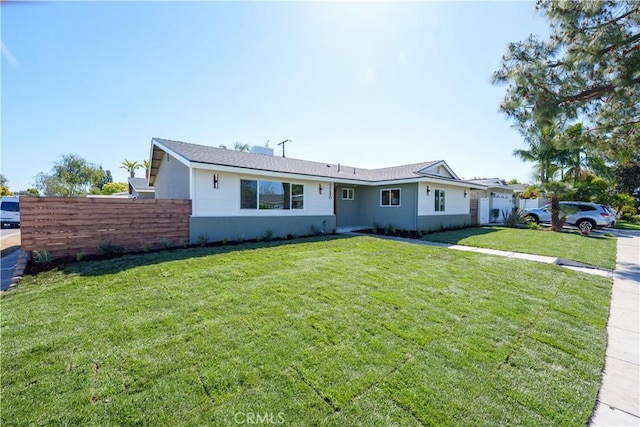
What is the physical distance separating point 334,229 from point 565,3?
33.4ft

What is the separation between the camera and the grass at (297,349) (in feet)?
7.01

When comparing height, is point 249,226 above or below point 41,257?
above

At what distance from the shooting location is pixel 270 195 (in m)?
10.8

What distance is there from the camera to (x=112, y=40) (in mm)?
7938

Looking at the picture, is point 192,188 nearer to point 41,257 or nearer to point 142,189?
point 41,257

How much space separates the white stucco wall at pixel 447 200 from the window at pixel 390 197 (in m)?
1.22

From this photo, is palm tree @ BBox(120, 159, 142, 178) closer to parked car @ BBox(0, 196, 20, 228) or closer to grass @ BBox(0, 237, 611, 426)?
parked car @ BBox(0, 196, 20, 228)

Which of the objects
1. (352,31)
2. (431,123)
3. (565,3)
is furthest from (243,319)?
(431,123)

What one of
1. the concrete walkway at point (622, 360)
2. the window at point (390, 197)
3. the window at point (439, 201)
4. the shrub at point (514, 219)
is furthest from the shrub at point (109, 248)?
the shrub at point (514, 219)

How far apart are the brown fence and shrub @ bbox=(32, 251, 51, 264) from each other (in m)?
0.19

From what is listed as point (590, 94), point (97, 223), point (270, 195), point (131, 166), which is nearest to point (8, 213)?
point (97, 223)

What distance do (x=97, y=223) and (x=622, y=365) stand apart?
1048 centimetres

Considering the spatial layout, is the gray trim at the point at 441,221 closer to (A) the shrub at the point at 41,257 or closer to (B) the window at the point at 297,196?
(B) the window at the point at 297,196

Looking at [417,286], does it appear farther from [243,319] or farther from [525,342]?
[243,319]
